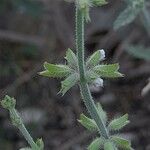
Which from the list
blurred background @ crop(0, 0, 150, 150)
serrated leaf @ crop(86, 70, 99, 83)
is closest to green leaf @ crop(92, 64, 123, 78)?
serrated leaf @ crop(86, 70, 99, 83)

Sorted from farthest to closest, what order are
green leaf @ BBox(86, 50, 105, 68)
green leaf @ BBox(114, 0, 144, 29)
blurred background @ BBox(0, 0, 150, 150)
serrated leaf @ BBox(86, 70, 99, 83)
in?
blurred background @ BBox(0, 0, 150, 150) → green leaf @ BBox(114, 0, 144, 29) → green leaf @ BBox(86, 50, 105, 68) → serrated leaf @ BBox(86, 70, 99, 83)

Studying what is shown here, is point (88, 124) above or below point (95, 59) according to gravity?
below

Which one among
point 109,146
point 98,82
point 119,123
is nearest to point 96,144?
point 109,146

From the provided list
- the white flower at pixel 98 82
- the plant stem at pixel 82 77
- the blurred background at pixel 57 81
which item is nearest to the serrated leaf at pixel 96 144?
the plant stem at pixel 82 77

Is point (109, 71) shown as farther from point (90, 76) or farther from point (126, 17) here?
point (126, 17)

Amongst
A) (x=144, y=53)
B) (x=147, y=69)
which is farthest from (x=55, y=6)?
(x=144, y=53)

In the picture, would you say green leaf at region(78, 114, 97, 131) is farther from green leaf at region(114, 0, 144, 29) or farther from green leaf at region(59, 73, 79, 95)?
green leaf at region(114, 0, 144, 29)
